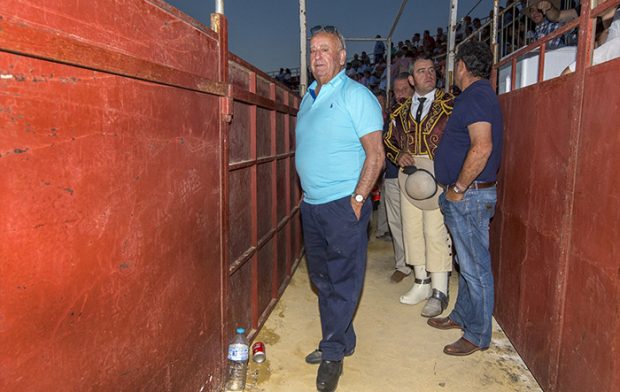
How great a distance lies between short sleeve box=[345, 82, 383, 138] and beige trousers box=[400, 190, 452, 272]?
148 centimetres

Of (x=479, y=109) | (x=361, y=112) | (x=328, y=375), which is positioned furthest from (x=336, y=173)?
(x=328, y=375)

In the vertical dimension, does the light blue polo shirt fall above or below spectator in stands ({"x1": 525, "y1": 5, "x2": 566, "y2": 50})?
below

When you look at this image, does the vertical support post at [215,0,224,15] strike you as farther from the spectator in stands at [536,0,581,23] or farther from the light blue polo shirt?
the spectator in stands at [536,0,581,23]

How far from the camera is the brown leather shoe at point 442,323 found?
3547 millimetres

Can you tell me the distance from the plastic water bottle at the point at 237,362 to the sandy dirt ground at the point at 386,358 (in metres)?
0.08

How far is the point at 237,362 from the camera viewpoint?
106 inches

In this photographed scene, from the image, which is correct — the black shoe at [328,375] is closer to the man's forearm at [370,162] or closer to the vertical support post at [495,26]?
the man's forearm at [370,162]


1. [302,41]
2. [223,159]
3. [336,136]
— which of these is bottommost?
[223,159]

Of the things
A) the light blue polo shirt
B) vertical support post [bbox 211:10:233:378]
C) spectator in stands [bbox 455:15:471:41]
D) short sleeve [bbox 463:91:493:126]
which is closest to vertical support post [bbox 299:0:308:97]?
the light blue polo shirt

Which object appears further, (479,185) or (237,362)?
(479,185)

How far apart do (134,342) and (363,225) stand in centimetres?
143

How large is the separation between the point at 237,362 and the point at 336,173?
123 centimetres

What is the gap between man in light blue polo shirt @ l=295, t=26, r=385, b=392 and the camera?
101 inches

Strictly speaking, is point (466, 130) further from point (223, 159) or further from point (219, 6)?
point (219, 6)
